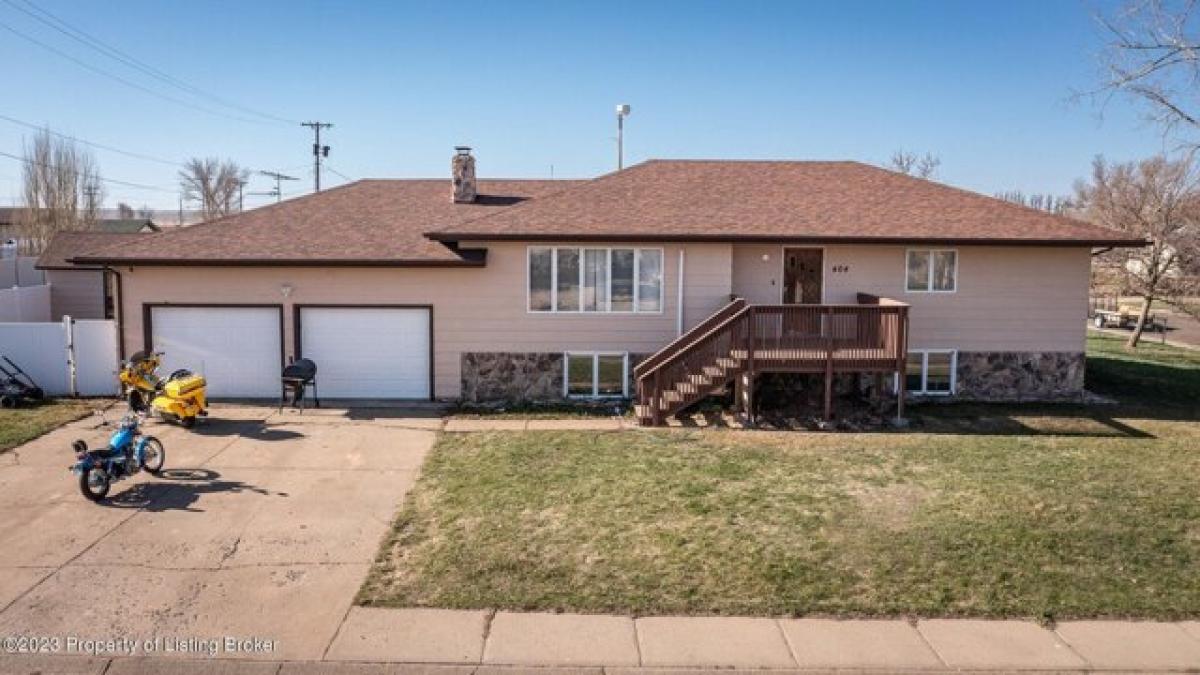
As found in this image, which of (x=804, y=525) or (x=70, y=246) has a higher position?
(x=70, y=246)

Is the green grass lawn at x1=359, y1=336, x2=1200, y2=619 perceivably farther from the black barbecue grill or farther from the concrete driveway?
the black barbecue grill

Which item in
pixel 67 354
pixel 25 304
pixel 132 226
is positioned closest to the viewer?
pixel 67 354

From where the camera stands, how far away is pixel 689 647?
21.8 feet

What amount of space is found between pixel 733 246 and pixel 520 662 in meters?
11.0

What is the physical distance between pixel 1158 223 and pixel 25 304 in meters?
33.8

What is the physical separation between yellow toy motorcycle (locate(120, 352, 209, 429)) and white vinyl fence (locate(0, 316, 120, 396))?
6.39ft

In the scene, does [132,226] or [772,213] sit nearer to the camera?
[772,213]

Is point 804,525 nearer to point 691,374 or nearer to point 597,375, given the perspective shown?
point 691,374

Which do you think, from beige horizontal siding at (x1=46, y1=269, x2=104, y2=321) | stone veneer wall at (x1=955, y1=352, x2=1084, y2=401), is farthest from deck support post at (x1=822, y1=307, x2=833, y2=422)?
beige horizontal siding at (x1=46, y1=269, x2=104, y2=321)

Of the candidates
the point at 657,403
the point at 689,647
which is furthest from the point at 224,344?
the point at 689,647

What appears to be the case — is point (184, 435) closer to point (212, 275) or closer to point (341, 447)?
point (341, 447)

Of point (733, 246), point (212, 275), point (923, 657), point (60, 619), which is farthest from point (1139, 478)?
point (212, 275)

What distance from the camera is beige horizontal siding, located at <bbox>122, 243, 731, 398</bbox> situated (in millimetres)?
15766

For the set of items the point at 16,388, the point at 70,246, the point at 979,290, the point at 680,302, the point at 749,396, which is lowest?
the point at 16,388
